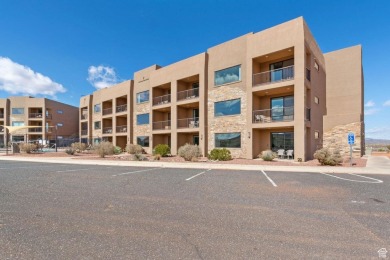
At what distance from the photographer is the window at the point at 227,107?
22297 millimetres

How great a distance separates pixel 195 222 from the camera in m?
5.00

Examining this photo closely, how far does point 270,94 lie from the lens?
70.1 ft

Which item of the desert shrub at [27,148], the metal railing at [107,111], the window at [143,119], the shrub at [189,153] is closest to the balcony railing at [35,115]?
the metal railing at [107,111]

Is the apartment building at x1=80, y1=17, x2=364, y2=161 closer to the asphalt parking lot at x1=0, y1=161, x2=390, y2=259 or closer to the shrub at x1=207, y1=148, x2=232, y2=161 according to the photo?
the shrub at x1=207, y1=148, x2=232, y2=161

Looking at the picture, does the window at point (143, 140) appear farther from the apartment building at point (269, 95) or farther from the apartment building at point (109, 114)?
the apartment building at point (269, 95)

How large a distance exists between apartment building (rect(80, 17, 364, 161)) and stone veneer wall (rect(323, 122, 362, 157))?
0.09 m

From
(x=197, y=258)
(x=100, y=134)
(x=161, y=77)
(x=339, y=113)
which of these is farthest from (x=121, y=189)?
(x=100, y=134)

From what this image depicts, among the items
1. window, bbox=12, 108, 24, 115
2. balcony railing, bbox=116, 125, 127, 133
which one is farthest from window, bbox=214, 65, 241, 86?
window, bbox=12, 108, 24, 115

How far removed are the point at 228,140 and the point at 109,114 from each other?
84.2ft

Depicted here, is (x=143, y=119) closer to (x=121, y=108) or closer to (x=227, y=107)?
(x=121, y=108)

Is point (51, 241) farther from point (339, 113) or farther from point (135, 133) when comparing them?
point (135, 133)

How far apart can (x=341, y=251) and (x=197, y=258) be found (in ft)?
8.07

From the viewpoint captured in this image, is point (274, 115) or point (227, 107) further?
point (227, 107)

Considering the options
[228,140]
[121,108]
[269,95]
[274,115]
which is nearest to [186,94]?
[228,140]
